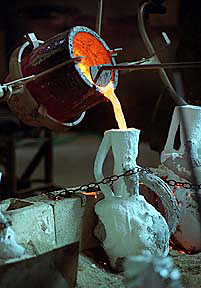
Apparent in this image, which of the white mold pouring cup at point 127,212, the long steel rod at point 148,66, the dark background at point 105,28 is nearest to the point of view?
the long steel rod at point 148,66

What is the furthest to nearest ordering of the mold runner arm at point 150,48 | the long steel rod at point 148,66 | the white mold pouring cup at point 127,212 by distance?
the mold runner arm at point 150,48 → the white mold pouring cup at point 127,212 → the long steel rod at point 148,66

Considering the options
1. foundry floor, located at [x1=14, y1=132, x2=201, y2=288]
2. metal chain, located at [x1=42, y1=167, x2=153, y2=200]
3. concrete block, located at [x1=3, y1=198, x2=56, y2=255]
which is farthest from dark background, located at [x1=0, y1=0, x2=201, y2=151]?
concrete block, located at [x1=3, y1=198, x2=56, y2=255]

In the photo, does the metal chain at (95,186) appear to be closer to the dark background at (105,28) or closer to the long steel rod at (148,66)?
the long steel rod at (148,66)

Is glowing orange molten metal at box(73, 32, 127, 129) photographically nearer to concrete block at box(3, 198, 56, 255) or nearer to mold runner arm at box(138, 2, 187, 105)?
mold runner arm at box(138, 2, 187, 105)

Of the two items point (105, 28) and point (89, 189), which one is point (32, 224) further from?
point (105, 28)

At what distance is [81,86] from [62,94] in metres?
0.07

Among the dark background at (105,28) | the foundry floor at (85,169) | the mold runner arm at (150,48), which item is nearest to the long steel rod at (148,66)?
the mold runner arm at (150,48)

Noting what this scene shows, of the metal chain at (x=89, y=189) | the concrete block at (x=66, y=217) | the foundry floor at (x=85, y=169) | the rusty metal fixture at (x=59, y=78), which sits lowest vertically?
the foundry floor at (x=85, y=169)

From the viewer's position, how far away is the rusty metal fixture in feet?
5.27

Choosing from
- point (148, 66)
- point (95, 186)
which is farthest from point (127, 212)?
point (148, 66)

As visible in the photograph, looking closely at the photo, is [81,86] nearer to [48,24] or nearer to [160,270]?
[160,270]

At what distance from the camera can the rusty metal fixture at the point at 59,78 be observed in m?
1.61

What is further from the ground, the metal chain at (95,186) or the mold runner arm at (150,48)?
the mold runner arm at (150,48)

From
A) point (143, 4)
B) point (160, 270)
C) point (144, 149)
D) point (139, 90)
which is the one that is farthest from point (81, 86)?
point (139, 90)
